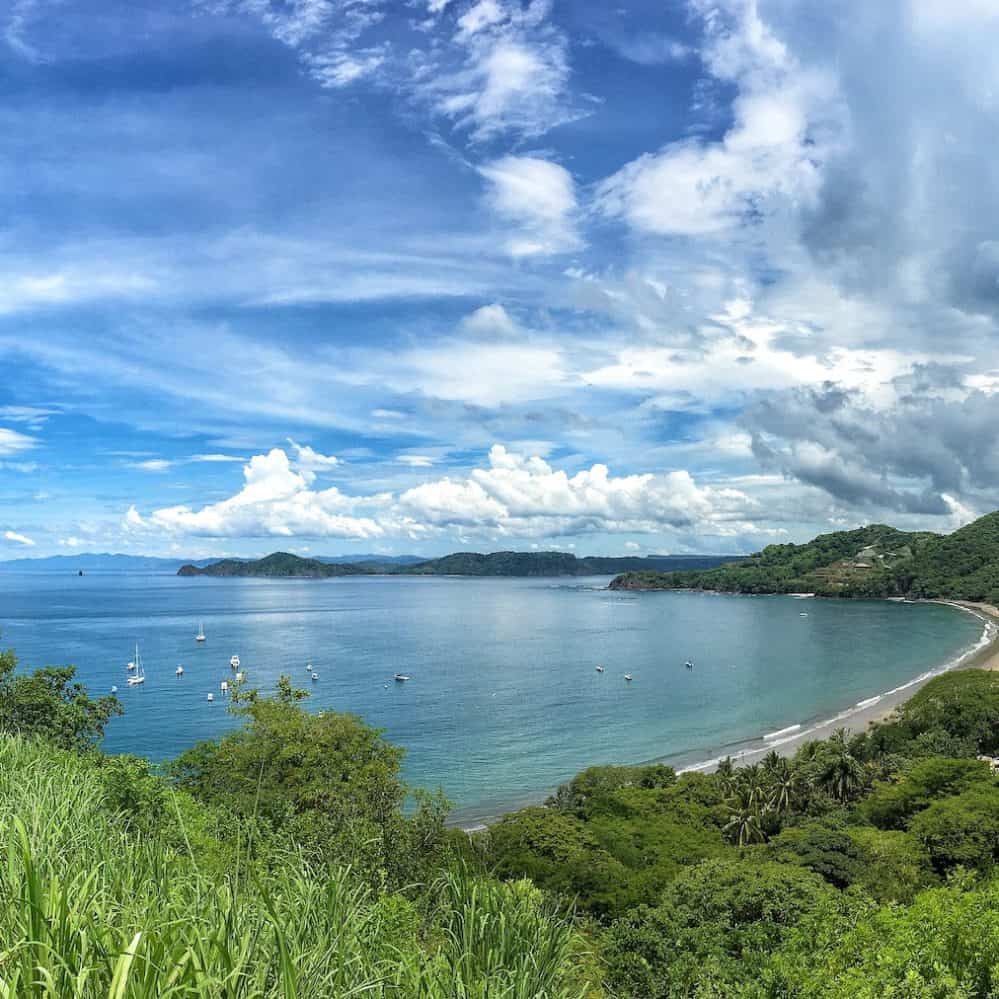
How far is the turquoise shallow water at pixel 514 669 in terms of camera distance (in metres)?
51.8

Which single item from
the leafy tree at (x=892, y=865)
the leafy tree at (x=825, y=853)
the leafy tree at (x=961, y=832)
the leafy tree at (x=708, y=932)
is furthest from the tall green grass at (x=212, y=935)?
the leafy tree at (x=961, y=832)

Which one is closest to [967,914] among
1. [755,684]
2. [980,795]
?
[980,795]

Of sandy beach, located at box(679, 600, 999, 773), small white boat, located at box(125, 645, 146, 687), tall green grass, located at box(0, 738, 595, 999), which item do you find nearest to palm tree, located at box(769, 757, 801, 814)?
sandy beach, located at box(679, 600, 999, 773)

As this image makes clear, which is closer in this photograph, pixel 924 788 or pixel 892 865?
pixel 892 865

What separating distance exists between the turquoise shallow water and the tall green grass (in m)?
36.4

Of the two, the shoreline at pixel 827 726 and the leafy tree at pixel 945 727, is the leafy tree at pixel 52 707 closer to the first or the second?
the shoreline at pixel 827 726

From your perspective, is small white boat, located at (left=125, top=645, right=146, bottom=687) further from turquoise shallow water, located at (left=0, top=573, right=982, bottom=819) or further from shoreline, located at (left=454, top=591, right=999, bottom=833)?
shoreline, located at (left=454, top=591, right=999, bottom=833)

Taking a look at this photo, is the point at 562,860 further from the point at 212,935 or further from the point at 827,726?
the point at 827,726

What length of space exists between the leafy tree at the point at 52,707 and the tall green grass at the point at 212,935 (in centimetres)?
2310

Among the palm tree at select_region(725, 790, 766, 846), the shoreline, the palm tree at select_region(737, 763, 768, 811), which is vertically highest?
the palm tree at select_region(737, 763, 768, 811)

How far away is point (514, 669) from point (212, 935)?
79.1m

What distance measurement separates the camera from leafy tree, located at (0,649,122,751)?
27.1m

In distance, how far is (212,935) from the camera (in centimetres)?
407

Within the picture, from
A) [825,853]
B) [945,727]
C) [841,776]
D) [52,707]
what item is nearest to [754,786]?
[841,776]
